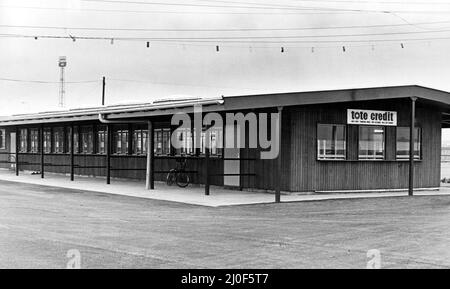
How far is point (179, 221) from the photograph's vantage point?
40.1ft

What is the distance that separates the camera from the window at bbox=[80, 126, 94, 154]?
28.9 meters

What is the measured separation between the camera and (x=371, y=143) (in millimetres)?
20031

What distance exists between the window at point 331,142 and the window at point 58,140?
1710 cm

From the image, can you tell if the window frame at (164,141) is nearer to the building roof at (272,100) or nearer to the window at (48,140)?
the building roof at (272,100)

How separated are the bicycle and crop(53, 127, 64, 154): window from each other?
1081 cm

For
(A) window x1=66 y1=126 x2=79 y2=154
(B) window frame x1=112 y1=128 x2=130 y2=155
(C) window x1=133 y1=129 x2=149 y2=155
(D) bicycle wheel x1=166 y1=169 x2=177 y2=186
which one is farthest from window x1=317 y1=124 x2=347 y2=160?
(A) window x1=66 y1=126 x2=79 y2=154

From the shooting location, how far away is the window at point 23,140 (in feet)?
114

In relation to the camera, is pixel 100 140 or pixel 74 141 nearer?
pixel 100 140

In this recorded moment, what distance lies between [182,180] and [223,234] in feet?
39.2

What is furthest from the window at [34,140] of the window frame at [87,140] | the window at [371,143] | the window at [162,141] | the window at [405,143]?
the window at [405,143]

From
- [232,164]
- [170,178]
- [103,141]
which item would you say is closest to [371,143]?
[232,164]

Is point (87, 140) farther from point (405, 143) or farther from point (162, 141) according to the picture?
point (405, 143)
